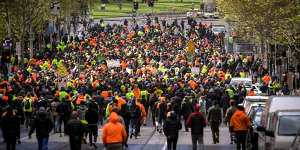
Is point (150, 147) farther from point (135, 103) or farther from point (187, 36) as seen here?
point (187, 36)

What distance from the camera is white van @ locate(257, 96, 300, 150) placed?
14.5 m

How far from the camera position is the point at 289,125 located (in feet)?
48.6

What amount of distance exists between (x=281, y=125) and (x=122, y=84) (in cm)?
2256

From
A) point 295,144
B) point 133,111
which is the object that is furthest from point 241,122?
point 133,111

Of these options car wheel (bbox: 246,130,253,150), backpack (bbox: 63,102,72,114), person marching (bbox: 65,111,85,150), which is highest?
person marching (bbox: 65,111,85,150)

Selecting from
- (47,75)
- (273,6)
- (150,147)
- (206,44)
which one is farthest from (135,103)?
(206,44)

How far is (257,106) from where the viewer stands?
866 inches

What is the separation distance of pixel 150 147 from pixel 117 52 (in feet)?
125

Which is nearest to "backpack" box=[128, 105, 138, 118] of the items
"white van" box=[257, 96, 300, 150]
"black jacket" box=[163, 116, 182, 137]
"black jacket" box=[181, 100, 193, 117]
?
"black jacket" box=[181, 100, 193, 117]

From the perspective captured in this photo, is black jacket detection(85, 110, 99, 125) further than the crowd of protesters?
Yes

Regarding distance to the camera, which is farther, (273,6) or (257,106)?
(273,6)

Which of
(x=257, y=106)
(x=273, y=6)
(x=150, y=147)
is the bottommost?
(x=150, y=147)

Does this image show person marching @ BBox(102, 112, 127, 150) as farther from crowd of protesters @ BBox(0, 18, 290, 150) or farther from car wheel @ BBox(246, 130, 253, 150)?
car wheel @ BBox(246, 130, 253, 150)

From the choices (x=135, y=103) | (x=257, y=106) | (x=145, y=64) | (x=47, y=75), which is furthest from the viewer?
(x=145, y=64)
